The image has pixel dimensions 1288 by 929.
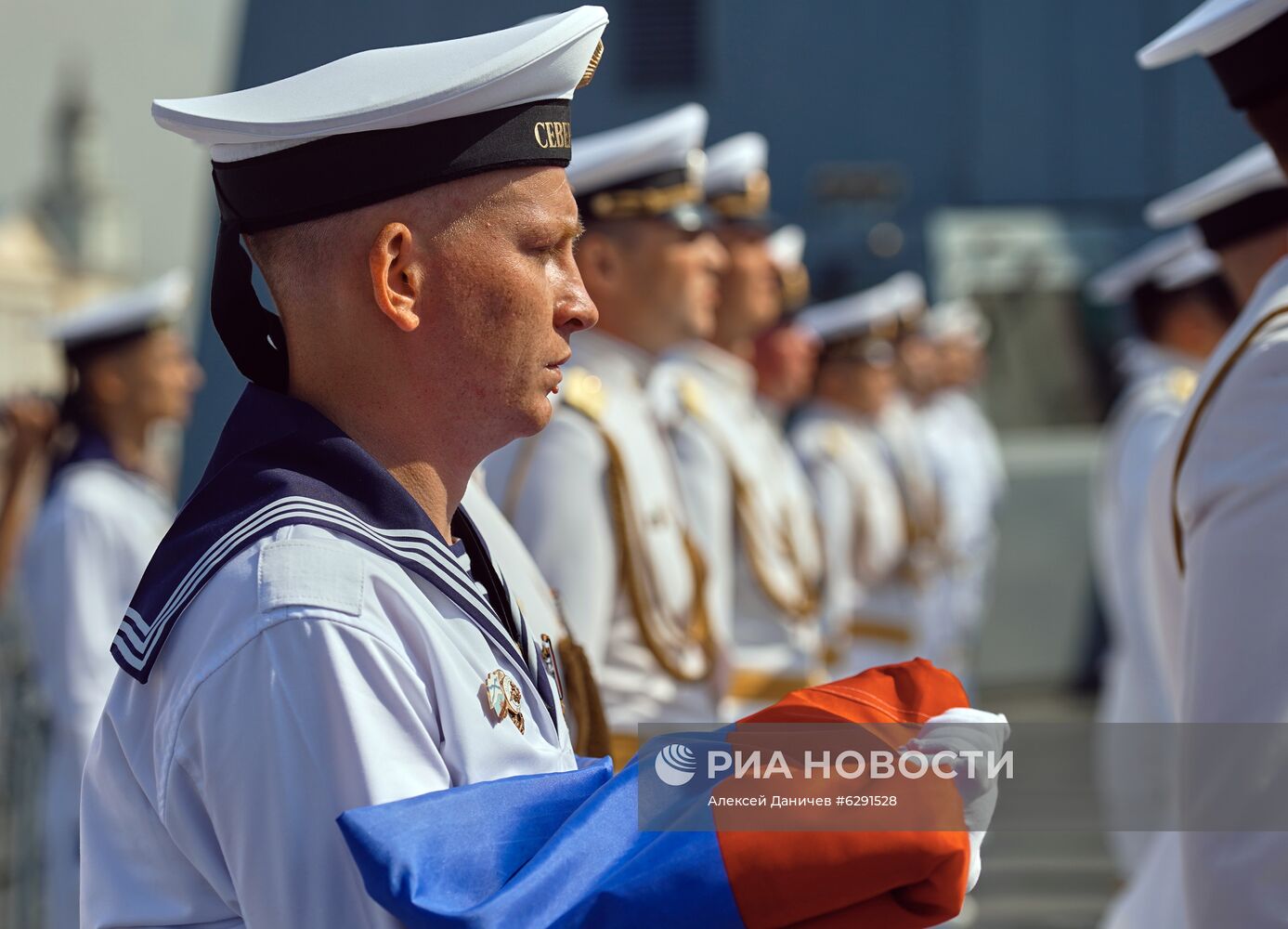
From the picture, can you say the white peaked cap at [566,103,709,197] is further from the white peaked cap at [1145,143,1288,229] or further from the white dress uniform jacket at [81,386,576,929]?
the white dress uniform jacket at [81,386,576,929]

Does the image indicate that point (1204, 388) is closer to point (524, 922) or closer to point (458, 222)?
point (458, 222)

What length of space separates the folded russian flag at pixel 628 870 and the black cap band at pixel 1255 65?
1.17m

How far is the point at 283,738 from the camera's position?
1.33 meters

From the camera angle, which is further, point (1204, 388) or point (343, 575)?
point (1204, 388)

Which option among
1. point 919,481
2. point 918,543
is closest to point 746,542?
point 918,543

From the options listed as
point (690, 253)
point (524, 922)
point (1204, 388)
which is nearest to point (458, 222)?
A: point (524, 922)

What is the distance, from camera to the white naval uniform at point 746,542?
438 cm

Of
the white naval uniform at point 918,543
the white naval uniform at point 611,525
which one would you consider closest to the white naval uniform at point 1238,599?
the white naval uniform at point 611,525

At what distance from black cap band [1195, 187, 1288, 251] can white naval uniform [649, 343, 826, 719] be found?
1.33 metres

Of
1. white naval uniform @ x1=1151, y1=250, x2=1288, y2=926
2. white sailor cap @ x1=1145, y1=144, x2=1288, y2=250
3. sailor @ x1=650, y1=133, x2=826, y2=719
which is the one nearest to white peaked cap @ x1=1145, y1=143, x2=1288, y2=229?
white sailor cap @ x1=1145, y1=144, x2=1288, y2=250

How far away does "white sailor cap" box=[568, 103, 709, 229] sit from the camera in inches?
147

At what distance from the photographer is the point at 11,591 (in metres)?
6.41

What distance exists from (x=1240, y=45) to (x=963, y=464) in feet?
28.7

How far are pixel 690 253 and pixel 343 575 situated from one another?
96.8 inches
